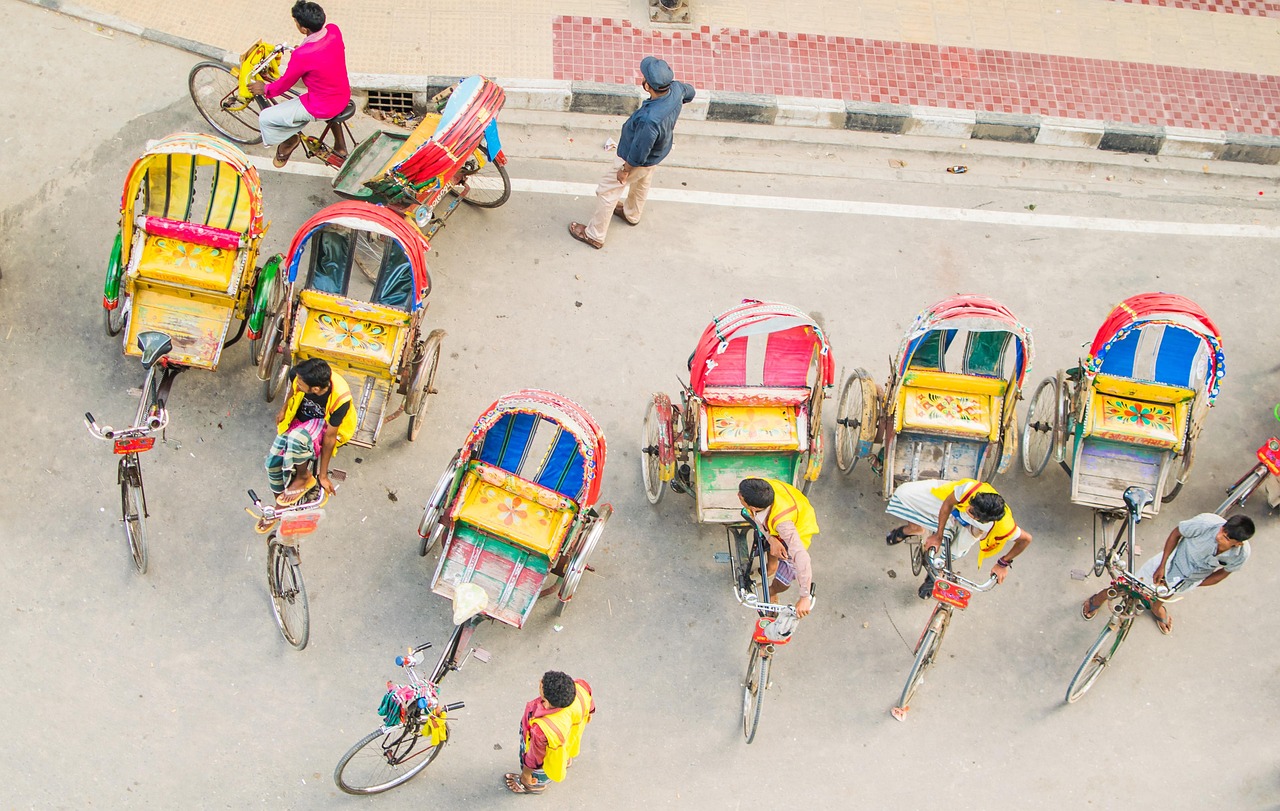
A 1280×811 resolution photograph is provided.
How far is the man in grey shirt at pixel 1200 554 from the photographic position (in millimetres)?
6875

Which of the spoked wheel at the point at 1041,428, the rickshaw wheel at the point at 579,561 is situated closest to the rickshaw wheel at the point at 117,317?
the rickshaw wheel at the point at 579,561

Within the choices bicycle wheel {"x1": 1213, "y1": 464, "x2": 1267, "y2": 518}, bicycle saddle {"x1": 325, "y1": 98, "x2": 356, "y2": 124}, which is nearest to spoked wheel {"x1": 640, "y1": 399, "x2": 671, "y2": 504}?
bicycle saddle {"x1": 325, "y1": 98, "x2": 356, "y2": 124}

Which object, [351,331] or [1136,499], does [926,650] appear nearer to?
[1136,499]

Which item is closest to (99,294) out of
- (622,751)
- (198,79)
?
(198,79)

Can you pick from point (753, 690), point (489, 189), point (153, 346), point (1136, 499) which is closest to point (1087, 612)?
point (1136, 499)

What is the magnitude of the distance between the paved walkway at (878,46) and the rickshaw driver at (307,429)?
13.6 feet

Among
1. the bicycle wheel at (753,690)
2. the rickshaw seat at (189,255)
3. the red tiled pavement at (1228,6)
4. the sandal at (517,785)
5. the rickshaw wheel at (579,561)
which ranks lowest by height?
the sandal at (517,785)

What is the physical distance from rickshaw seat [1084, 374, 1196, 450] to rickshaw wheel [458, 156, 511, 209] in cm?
449

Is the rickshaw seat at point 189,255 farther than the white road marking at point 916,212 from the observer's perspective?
No

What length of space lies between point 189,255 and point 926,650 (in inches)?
205

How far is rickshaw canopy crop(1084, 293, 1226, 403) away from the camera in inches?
305

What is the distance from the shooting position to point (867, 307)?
930 centimetres

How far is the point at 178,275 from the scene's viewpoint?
7.78 meters

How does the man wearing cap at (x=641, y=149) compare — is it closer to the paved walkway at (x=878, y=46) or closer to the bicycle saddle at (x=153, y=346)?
the paved walkway at (x=878, y=46)
